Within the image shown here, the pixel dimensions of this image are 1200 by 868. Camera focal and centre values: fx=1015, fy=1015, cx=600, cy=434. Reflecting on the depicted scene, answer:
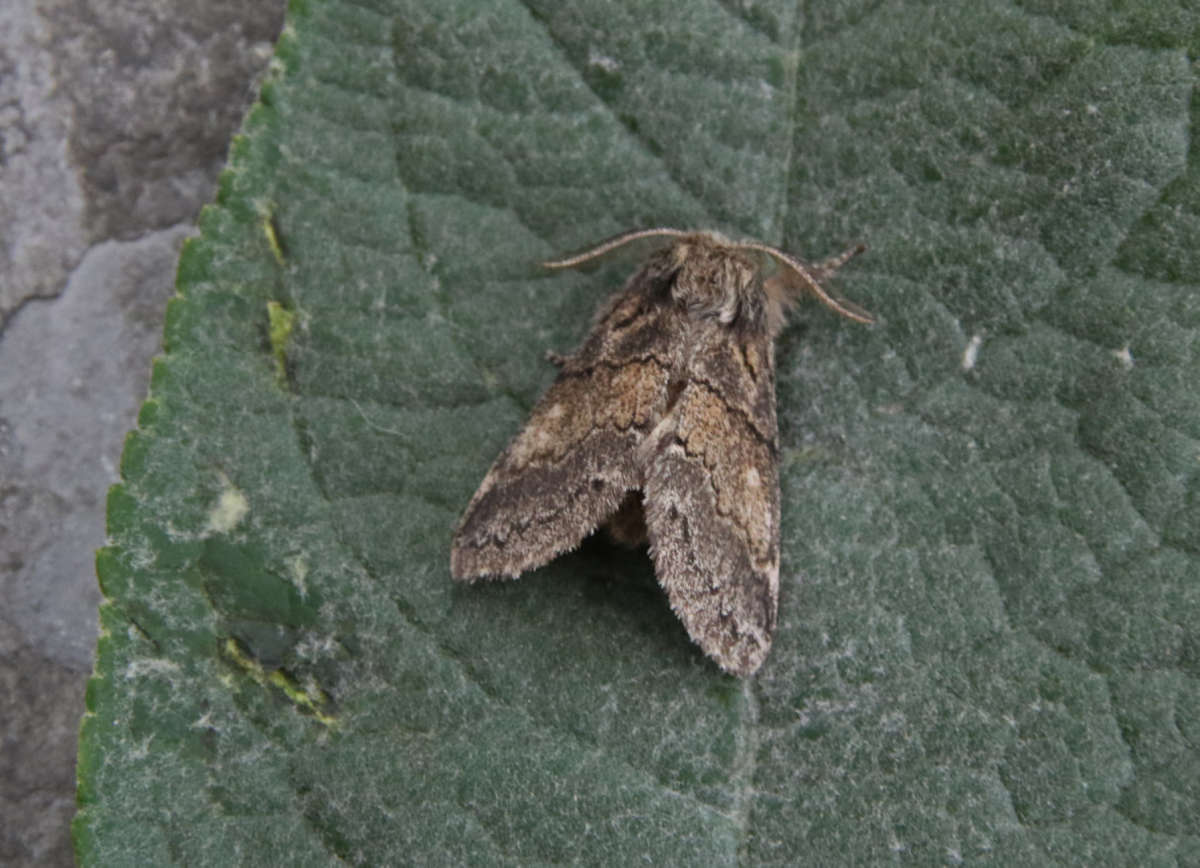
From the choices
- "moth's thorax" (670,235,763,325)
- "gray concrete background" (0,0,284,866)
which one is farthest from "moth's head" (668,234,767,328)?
"gray concrete background" (0,0,284,866)

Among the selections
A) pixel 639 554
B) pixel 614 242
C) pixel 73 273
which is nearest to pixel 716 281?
pixel 614 242

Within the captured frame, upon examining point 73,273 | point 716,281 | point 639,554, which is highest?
point 716,281

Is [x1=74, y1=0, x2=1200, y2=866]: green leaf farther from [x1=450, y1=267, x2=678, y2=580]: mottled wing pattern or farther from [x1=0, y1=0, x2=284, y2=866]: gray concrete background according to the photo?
[x1=0, y1=0, x2=284, y2=866]: gray concrete background

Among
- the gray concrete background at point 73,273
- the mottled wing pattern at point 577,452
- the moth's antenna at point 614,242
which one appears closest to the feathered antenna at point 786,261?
the moth's antenna at point 614,242

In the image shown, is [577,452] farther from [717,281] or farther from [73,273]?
[73,273]

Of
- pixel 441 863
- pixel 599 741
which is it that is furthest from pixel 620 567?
pixel 441 863

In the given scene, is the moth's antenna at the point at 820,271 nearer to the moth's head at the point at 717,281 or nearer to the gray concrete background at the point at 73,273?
the moth's head at the point at 717,281

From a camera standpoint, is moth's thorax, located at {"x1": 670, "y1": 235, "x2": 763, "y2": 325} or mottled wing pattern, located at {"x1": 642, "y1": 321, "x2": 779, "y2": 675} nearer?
mottled wing pattern, located at {"x1": 642, "y1": 321, "x2": 779, "y2": 675}
